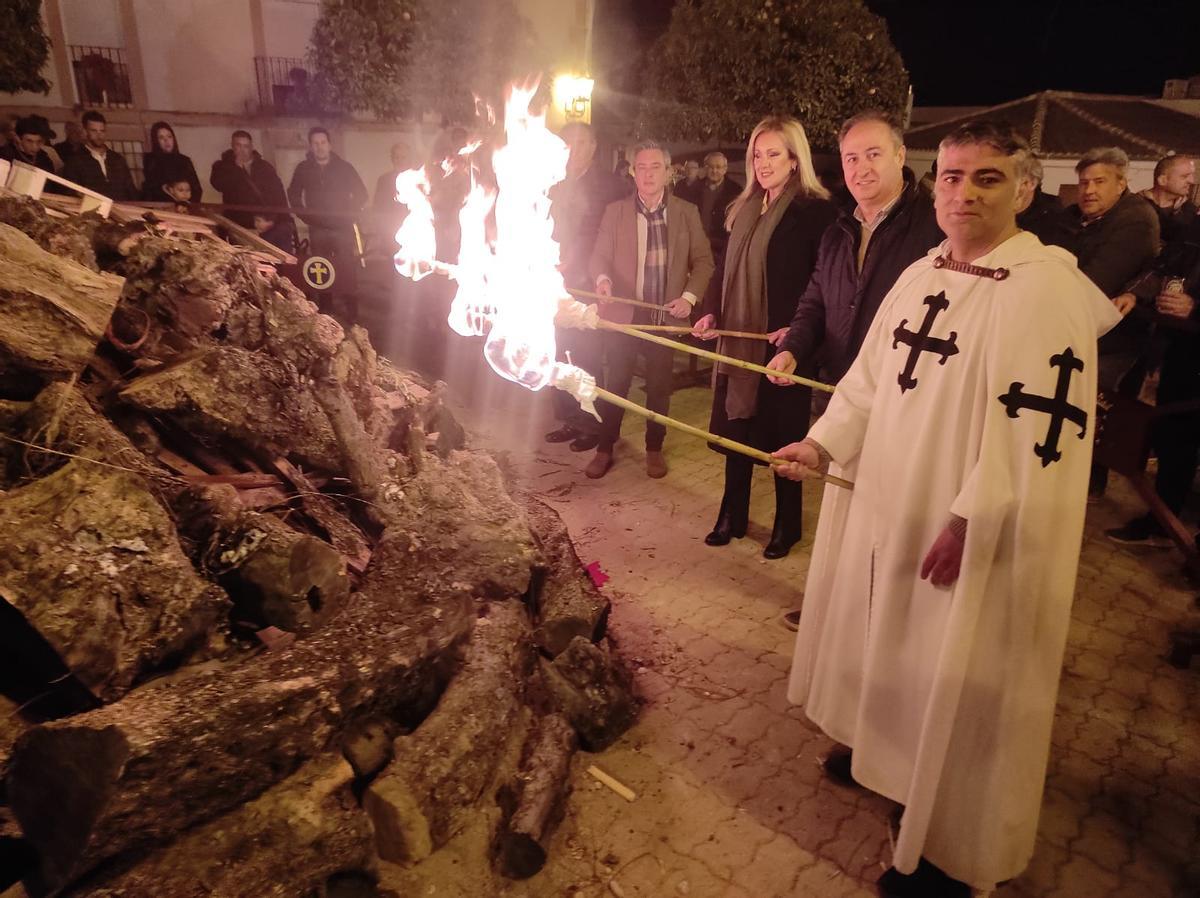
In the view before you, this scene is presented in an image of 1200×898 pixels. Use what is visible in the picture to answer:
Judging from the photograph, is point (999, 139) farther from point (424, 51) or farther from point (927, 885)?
point (424, 51)

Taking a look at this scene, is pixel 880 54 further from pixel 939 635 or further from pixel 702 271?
pixel 939 635

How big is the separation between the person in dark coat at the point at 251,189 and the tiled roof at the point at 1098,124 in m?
14.1

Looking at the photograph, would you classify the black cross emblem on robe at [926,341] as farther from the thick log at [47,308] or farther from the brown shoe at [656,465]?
the brown shoe at [656,465]

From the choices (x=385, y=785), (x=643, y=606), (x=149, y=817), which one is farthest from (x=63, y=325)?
(x=643, y=606)

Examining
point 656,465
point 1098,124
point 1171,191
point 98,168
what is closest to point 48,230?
point 656,465

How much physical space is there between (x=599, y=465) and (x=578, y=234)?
226 centimetres

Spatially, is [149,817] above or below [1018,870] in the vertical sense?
above

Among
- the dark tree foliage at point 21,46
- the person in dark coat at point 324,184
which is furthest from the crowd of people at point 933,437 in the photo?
the dark tree foliage at point 21,46

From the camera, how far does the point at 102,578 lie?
294 cm

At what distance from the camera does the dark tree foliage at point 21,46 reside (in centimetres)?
1541

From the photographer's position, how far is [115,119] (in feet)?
64.5

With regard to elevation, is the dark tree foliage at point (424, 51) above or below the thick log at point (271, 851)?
above

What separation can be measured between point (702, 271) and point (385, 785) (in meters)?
4.79

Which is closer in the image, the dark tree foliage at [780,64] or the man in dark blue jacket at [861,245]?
the man in dark blue jacket at [861,245]
